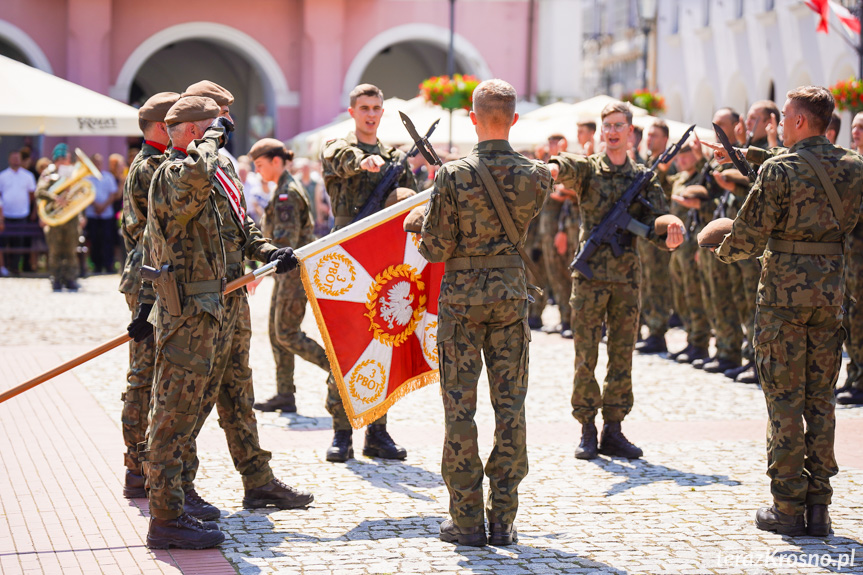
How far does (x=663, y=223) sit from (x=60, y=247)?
1377cm

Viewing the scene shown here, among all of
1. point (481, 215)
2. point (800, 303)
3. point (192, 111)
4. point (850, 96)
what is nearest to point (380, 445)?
point (481, 215)

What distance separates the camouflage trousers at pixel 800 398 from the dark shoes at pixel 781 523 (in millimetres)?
37

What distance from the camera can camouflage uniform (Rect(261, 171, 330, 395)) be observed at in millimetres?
8953

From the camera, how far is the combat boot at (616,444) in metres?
7.78

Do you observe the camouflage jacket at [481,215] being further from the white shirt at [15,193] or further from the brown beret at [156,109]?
the white shirt at [15,193]

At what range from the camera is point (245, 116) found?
34.8m

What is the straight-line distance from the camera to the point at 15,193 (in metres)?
21.2

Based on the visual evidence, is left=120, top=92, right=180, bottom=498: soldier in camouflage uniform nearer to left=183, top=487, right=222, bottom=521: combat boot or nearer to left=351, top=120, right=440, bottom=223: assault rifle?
left=183, top=487, right=222, bottom=521: combat boot

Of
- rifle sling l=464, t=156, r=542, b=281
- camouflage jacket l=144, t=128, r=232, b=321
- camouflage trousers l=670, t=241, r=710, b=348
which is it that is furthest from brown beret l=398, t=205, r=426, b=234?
camouflage trousers l=670, t=241, r=710, b=348

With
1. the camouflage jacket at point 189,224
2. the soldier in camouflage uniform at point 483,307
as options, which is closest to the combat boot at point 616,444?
the soldier in camouflage uniform at point 483,307

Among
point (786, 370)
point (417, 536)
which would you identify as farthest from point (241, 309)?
point (786, 370)

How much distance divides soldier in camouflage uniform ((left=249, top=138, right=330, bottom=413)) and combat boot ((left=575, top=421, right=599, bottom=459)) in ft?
6.79

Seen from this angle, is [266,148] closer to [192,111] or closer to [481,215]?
[192,111]

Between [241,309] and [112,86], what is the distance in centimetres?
2363
